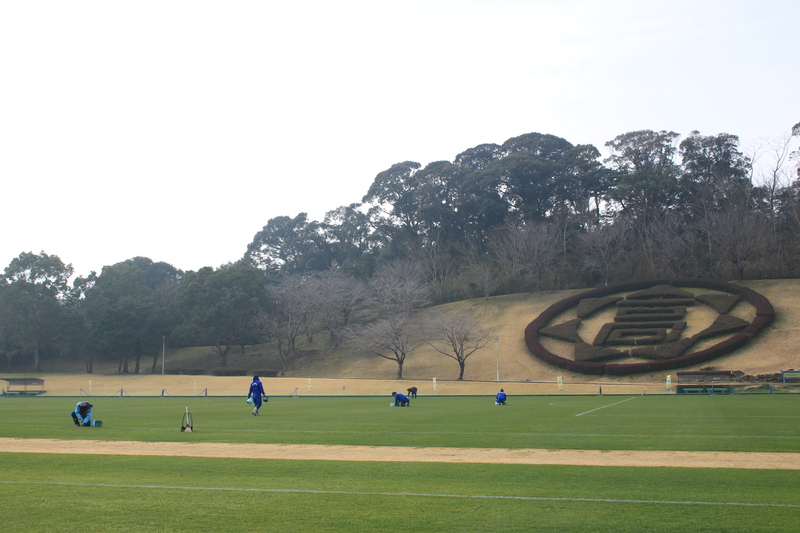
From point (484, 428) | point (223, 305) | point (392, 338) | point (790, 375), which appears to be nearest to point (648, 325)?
point (790, 375)

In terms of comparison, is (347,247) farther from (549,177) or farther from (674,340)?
(674,340)

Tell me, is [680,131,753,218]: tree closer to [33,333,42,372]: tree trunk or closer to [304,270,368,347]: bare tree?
[304,270,368,347]: bare tree

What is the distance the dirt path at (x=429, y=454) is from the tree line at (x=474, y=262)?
136 feet

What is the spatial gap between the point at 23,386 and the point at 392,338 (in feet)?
104

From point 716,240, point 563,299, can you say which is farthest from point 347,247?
point 716,240

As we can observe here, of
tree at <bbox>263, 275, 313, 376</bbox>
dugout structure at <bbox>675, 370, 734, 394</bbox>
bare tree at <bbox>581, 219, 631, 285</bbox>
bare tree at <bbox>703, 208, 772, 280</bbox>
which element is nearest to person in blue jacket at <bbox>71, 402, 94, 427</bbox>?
dugout structure at <bbox>675, 370, 734, 394</bbox>

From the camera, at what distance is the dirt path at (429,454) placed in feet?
37.4

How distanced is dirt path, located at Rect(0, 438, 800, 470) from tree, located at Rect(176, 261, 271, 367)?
51.8 metres

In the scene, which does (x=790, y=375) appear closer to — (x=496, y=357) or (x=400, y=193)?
(x=496, y=357)

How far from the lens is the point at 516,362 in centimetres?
5375

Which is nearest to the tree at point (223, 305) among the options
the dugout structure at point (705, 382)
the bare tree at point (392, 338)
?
the bare tree at point (392, 338)

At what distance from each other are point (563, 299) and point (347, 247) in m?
35.4

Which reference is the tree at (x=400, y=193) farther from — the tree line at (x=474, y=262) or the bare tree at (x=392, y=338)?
the bare tree at (x=392, y=338)

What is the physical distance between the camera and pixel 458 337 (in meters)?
53.6
